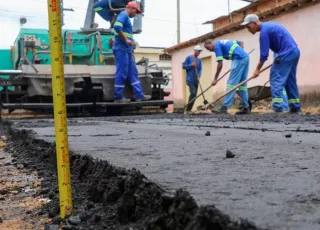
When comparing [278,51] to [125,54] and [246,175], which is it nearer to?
[125,54]

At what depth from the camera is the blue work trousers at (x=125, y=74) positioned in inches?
335

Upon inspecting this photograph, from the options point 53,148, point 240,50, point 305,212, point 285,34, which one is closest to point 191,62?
point 240,50

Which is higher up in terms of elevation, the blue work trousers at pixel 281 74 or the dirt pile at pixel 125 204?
the blue work trousers at pixel 281 74

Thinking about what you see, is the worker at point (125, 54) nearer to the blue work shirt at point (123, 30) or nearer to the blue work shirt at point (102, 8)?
the blue work shirt at point (123, 30)

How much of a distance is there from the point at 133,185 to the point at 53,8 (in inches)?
25.3

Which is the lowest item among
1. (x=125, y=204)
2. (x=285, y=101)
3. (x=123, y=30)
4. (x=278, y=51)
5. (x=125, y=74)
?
(x=125, y=204)

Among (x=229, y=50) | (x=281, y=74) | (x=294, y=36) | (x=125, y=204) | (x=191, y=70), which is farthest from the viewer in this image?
(x=191, y=70)

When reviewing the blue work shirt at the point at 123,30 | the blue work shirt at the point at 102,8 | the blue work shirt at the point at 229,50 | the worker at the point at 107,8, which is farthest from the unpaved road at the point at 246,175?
the blue work shirt at the point at 102,8

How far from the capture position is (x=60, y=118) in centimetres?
150

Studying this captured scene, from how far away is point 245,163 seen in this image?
167 cm

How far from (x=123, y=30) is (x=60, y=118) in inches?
272

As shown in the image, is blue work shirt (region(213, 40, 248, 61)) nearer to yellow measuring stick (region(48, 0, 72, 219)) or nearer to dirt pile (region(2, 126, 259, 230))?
dirt pile (region(2, 126, 259, 230))

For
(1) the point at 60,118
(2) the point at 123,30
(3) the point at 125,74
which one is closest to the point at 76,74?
(3) the point at 125,74

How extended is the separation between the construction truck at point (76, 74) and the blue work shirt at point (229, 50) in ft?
5.71
